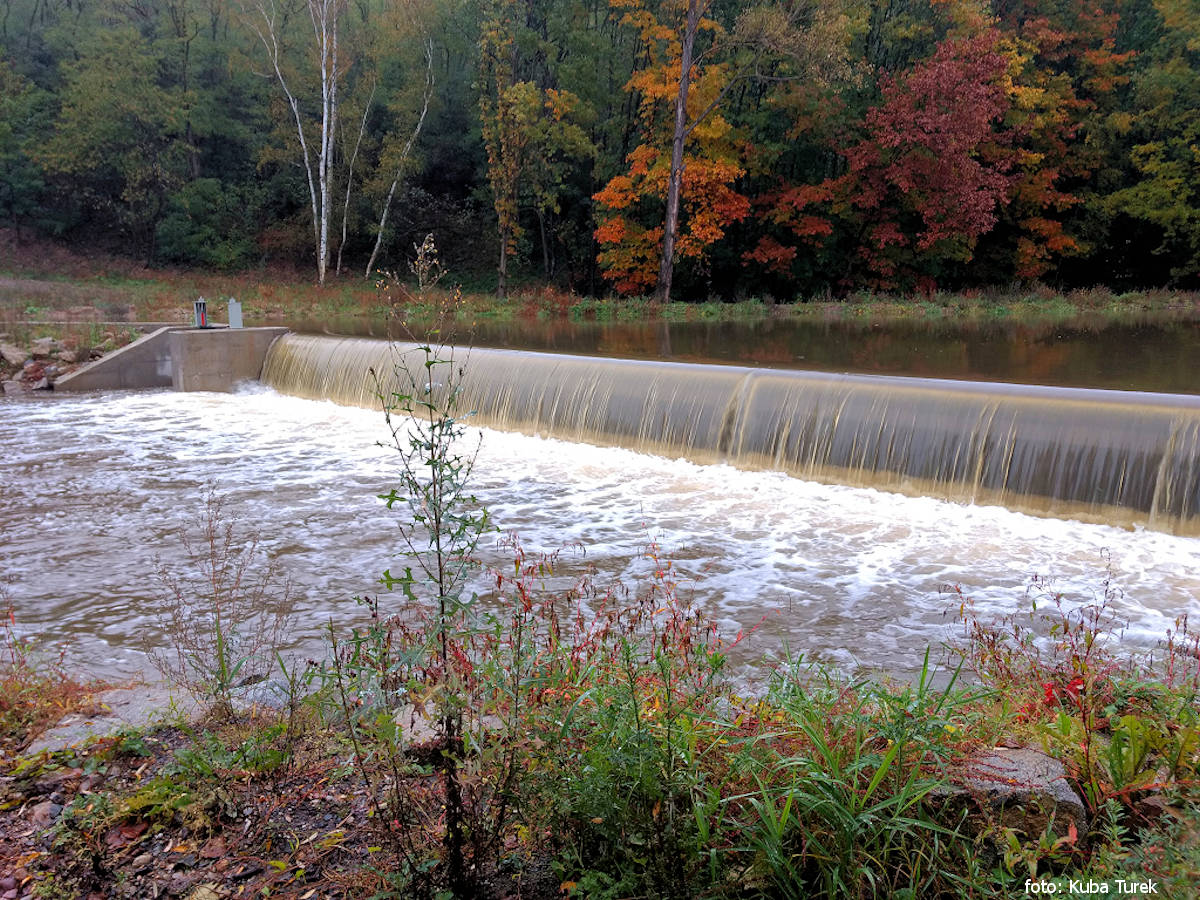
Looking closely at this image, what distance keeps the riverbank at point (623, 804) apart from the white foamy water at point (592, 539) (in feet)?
7.51

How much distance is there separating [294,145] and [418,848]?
37.6 meters

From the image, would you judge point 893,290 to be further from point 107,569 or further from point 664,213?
point 107,569

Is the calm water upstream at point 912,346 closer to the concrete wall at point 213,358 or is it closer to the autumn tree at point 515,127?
the concrete wall at point 213,358

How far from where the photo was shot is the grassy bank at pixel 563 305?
21.5 meters

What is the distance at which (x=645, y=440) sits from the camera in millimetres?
11438

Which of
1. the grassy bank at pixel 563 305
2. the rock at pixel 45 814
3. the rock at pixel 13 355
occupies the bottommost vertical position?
the rock at pixel 45 814

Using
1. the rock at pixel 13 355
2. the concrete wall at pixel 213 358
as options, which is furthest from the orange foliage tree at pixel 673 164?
the rock at pixel 13 355

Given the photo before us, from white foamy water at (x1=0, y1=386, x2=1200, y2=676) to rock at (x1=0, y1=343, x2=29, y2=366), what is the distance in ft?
16.9

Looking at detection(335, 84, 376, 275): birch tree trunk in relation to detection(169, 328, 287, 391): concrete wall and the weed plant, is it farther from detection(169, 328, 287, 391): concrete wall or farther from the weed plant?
the weed plant

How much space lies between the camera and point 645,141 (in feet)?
97.5

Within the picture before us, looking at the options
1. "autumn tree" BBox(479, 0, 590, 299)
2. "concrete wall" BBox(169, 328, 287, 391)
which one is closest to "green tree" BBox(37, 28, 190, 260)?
"autumn tree" BBox(479, 0, 590, 299)

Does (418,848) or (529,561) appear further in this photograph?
(529,561)

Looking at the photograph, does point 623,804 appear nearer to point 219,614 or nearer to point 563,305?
point 219,614

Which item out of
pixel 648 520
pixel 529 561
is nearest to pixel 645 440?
pixel 648 520
